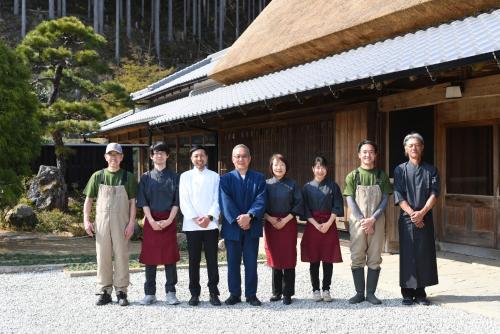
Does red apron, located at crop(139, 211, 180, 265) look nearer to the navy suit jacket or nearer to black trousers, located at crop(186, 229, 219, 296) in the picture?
black trousers, located at crop(186, 229, 219, 296)

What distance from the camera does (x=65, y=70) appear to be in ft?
49.7

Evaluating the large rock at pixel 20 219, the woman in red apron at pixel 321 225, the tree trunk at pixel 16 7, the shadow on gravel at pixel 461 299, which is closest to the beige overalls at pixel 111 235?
the woman in red apron at pixel 321 225

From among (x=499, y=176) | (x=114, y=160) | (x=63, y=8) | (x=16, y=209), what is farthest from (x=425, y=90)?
(x=63, y=8)

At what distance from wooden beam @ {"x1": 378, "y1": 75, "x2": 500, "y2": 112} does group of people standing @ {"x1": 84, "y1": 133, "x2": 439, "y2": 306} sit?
2081mm

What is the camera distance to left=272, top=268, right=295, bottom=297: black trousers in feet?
16.3

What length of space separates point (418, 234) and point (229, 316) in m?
1.80

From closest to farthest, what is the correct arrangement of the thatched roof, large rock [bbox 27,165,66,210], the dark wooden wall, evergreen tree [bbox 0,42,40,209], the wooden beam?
1. the wooden beam
2. the thatched roof
3. the dark wooden wall
4. evergreen tree [bbox 0,42,40,209]
5. large rock [bbox 27,165,66,210]

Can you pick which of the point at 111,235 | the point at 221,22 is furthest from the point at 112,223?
the point at 221,22

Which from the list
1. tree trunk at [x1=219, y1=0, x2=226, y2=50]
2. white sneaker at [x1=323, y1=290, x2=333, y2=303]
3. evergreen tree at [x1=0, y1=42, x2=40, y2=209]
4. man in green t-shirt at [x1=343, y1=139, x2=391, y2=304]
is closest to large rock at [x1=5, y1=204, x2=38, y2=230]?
evergreen tree at [x1=0, y1=42, x2=40, y2=209]

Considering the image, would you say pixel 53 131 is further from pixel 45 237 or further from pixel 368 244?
pixel 368 244

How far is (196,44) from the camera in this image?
4378 cm

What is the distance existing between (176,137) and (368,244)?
990 cm

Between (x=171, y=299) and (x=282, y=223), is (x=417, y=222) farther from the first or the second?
(x=171, y=299)

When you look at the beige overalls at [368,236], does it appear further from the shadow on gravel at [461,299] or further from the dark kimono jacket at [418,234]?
the shadow on gravel at [461,299]
